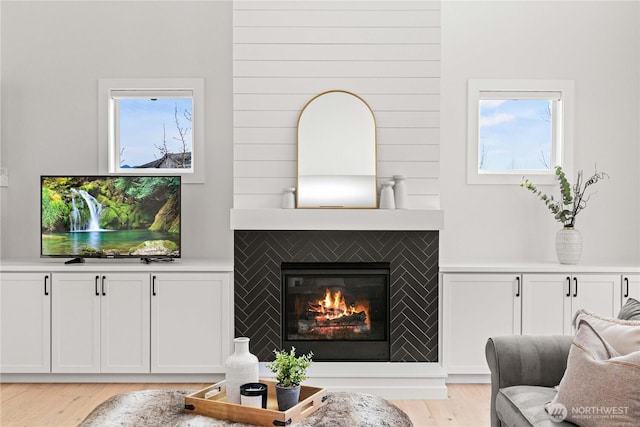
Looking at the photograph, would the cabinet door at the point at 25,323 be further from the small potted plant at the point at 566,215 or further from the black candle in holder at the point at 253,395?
the small potted plant at the point at 566,215

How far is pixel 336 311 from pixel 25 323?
222cm

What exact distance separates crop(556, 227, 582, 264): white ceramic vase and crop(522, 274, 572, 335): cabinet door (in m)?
0.23

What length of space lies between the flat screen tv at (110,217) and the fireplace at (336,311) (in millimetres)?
958

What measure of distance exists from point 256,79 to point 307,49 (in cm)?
42

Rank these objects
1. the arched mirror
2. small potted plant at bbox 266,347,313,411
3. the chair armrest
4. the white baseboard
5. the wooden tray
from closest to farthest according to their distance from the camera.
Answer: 1. the wooden tray
2. small potted plant at bbox 266,347,313,411
3. the chair armrest
4. the white baseboard
5. the arched mirror

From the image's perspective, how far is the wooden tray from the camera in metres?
2.19

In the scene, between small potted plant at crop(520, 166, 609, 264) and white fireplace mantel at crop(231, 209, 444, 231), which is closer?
white fireplace mantel at crop(231, 209, 444, 231)

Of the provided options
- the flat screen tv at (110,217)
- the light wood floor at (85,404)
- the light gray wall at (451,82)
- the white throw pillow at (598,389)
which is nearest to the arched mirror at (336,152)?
the light gray wall at (451,82)

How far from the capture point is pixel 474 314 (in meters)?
4.23

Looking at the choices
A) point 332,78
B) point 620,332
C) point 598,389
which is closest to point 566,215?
point 332,78

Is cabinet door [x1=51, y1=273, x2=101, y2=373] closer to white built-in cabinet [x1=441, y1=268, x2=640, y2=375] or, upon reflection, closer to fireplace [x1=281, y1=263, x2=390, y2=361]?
fireplace [x1=281, y1=263, x2=390, y2=361]

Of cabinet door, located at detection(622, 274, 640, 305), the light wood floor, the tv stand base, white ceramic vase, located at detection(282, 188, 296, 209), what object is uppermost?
white ceramic vase, located at detection(282, 188, 296, 209)

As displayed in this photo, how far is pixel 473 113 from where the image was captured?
4781 mm

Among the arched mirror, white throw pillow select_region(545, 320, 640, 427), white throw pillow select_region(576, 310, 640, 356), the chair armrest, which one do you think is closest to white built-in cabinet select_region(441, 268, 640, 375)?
the arched mirror
